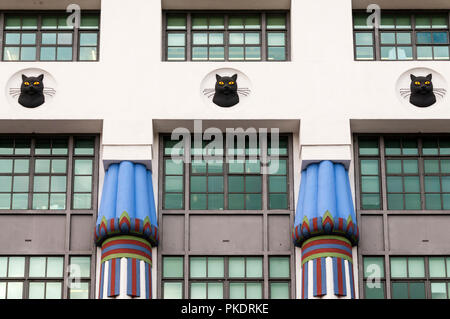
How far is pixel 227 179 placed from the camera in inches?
1383

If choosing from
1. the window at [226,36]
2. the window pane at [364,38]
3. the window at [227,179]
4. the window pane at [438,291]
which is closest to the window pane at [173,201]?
the window at [227,179]

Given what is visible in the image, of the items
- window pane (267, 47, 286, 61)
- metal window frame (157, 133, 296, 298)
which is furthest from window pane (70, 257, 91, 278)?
window pane (267, 47, 286, 61)

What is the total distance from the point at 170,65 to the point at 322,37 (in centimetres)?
446

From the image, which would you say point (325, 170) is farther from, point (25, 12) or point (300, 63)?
point (25, 12)

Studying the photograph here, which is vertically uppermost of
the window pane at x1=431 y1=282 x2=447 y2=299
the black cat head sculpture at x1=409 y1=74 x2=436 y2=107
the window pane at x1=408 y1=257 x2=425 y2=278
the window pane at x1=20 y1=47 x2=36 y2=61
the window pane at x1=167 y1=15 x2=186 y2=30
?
the window pane at x1=167 y1=15 x2=186 y2=30

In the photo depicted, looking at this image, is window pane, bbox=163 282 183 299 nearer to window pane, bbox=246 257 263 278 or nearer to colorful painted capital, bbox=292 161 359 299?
window pane, bbox=246 257 263 278

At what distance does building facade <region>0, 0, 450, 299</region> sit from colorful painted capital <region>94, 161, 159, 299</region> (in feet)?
0.21

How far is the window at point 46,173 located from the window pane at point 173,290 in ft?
10.4

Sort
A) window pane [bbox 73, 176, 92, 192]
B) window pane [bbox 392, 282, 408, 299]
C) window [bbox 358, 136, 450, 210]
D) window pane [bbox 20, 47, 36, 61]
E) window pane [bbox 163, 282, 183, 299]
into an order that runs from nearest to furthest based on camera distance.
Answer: window pane [bbox 392, 282, 408, 299] < window pane [bbox 163, 282, 183, 299] < window [bbox 358, 136, 450, 210] < window pane [bbox 73, 176, 92, 192] < window pane [bbox 20, 47, 36, 61]

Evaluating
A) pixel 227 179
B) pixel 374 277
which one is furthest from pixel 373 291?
pixel 227 179

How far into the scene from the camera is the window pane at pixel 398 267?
1334 inches

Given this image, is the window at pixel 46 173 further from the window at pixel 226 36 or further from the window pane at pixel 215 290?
the window pane at pixel 215 290

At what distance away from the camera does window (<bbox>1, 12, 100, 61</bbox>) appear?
36469 millimetres

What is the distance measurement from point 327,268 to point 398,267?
2.39m
